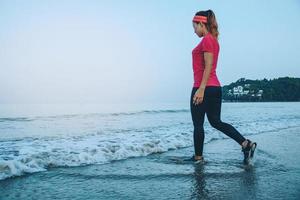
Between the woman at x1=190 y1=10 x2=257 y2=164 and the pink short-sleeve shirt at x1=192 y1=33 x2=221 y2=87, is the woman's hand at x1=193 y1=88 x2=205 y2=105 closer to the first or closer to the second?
A: the woman at x1=190 y1=10 x2=257 y2=164

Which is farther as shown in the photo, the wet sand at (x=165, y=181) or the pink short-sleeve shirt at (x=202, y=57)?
the pink short-sleeve shirt at (x=202, y=57)

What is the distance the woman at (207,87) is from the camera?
4195 mm

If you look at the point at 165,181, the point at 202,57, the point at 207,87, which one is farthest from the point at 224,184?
the point at 202,57

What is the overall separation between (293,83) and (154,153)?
96.2 metres

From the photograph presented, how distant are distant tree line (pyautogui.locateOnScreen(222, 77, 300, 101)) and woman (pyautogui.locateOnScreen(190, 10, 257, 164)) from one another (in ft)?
294

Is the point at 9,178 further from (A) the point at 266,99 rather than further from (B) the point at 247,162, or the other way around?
(A) the point at 266,99

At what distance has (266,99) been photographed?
88750 millimetres

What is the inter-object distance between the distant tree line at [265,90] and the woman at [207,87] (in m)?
89.6

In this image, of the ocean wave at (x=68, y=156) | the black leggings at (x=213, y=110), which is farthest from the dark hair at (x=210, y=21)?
the ocean wave at (x=68, y=156)

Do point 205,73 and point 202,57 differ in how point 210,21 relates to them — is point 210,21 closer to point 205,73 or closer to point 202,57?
point 202,57

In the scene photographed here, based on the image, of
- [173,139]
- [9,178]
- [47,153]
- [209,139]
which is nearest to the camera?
[9,178]

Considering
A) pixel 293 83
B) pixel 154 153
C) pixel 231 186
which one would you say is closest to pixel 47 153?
pixel 154 153

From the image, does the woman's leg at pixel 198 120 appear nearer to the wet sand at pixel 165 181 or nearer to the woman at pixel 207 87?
the woman at pixel 207 87

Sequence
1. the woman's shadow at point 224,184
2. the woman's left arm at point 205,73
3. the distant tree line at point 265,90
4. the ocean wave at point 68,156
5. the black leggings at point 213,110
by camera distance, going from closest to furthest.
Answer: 1. the woman's shadow at point 224,184
2. the ocean wave at point 68,156
3. the woman's left arm at point 205,73
4. the black leggings at point 213,110
5. the distant tree line at point 265,90
